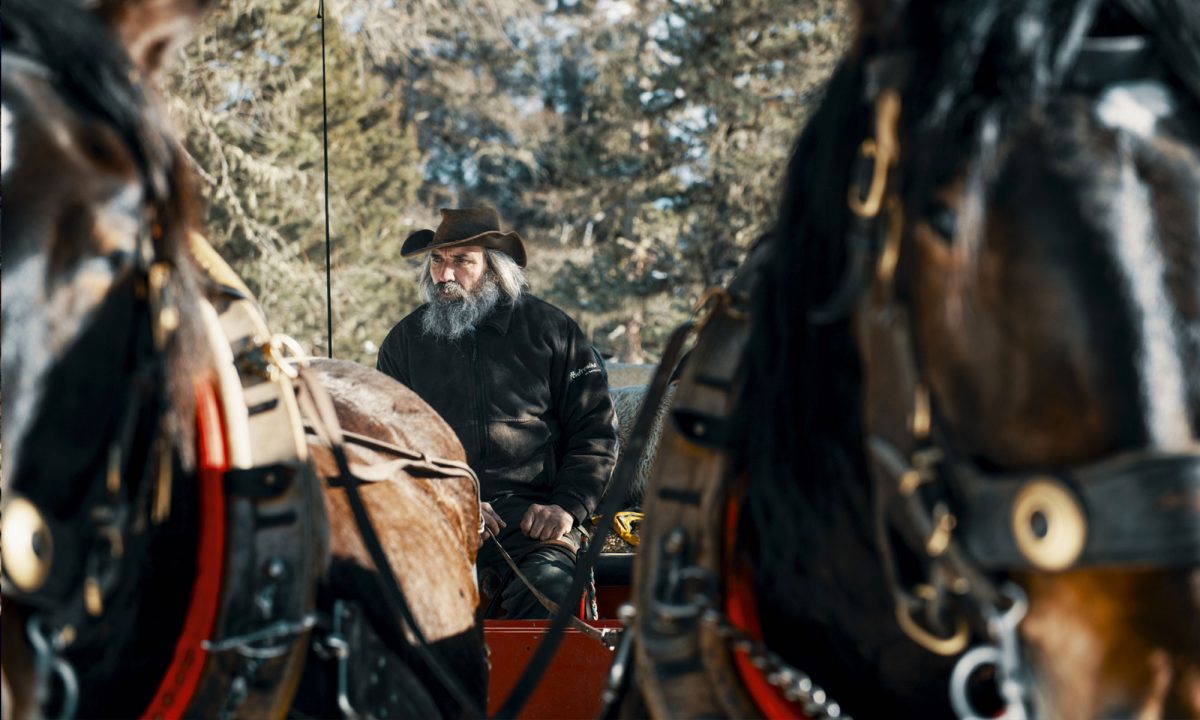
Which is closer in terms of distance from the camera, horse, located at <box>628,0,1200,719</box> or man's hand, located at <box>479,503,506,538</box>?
horse, located at <box>628,0,1200,719</box>

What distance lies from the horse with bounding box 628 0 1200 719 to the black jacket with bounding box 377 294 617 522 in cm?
223

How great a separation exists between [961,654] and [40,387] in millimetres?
984

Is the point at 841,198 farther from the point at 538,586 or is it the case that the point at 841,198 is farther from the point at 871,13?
the point at 538,586

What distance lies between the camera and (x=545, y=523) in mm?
3441

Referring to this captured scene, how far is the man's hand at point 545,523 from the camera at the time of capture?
3.43 m

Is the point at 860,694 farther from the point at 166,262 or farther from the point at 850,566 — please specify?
the point at 166,262

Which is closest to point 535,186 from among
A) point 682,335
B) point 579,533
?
point 579,533

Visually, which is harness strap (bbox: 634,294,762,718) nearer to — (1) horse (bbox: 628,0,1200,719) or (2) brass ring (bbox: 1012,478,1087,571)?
(1) horse (bbox: 628,0,1200,719)

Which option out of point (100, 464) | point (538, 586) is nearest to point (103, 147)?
point (100, 464)

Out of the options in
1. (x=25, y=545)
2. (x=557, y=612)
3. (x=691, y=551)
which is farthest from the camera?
(x=557, y=612)

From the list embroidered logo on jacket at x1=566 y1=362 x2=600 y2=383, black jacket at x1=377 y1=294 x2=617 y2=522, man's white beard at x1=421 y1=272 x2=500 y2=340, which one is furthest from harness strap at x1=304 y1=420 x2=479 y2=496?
man's white beard at x1=421 y1=272 x2=500 y2=340

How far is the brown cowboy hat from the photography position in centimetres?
402

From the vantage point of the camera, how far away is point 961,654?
1.29 m

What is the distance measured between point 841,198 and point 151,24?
2.66ft
